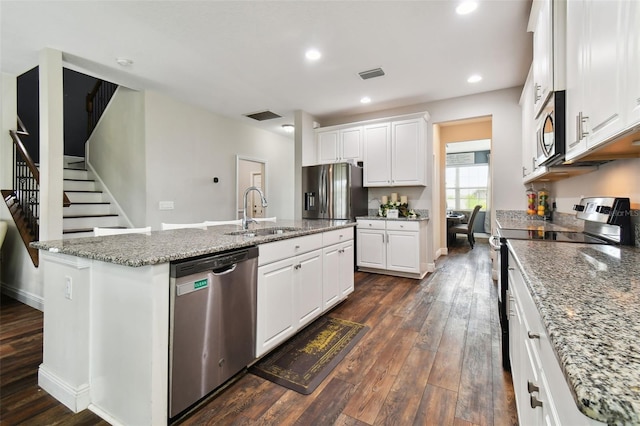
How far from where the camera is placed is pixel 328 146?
203 inches

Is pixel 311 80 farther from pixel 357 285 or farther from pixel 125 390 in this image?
pixel 125 390

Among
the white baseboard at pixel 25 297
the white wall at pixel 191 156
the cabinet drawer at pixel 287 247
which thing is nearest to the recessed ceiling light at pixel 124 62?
the white wall at pixel 191 156

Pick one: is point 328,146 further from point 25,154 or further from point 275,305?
point 25,154

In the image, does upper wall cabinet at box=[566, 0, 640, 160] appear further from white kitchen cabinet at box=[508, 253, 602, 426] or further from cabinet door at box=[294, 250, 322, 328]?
Result: cabinet door at box=[294, 250, 322, 328]

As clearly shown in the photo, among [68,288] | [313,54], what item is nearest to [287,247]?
[68,288]

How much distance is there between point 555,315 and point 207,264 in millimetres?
1481

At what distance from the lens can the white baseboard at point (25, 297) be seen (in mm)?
3105

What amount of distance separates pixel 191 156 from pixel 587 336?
5.07 metres

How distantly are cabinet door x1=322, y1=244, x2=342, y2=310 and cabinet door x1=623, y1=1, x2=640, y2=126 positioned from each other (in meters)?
2.16

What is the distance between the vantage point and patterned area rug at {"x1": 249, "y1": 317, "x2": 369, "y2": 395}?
1.86m

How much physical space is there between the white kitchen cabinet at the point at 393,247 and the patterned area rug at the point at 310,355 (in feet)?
5.92

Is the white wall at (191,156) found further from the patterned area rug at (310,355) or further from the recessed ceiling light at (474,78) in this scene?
the recessed ceiling light at (474,78)

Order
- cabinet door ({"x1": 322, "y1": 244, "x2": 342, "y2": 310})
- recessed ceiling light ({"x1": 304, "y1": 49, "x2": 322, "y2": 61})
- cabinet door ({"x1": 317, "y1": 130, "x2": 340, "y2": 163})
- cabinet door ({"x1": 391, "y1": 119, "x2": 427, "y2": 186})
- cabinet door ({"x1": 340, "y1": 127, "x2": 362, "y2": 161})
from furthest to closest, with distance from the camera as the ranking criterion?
cabinet door ({"x1": 317, "y1": 130, "x2": 340, "y2": 163}) < cabinet door ({"x1": 340, "y1": 127, "x2": 362, "y2": 161}) < cabinet door ({"x1": 391, "y1": 119, "x2": 427, "y2": 186}) < recessed ceiling light ({"x1": 304, "y1": 49, "x2": 322, "y2": 61}) < cabinet door ({"x1": 322, "y1": 244, "x2": 342, "y2": 310})

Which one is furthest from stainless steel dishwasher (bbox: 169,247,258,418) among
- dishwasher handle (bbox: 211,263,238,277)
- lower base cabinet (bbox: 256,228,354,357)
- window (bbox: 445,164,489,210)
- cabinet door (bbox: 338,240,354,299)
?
window (bbox: 445,164,489,210)
